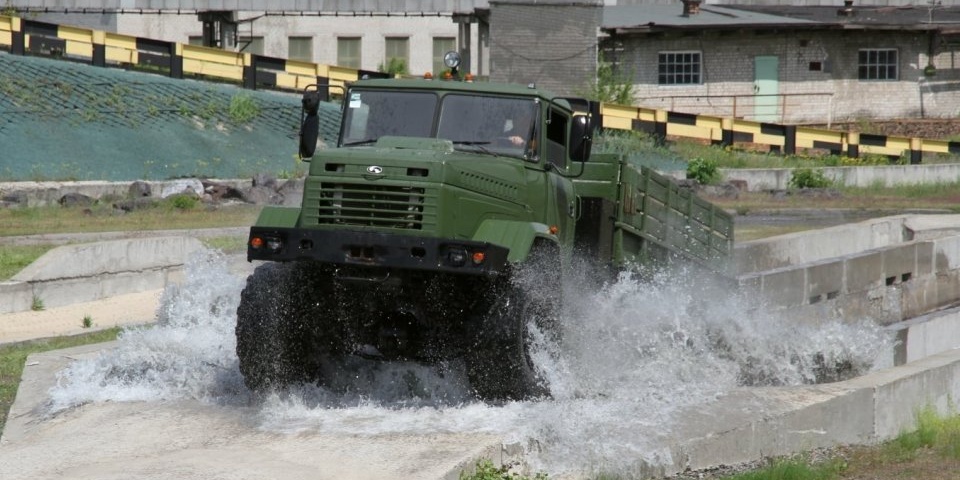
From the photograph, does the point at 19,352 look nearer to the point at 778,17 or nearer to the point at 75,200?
the point at 75,200

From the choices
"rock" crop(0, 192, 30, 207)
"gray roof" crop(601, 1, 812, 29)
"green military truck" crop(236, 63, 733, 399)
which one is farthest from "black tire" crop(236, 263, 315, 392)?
"gray roof" crop(601, 1, 812, 29)

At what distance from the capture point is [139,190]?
27844 millimetres

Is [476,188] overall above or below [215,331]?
above

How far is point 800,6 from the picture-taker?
52.5 meters

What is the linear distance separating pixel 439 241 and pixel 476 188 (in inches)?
28.4

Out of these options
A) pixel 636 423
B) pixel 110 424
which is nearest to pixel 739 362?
pixel 636 423

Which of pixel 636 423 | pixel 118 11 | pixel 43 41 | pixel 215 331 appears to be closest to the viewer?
pixel 636 423

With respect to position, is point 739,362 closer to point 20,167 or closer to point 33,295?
point 33,295

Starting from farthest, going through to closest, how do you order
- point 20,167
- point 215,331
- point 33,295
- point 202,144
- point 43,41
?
point 43,41 → point 202,144 → point 20,167 → point 33,295 → point 215,331

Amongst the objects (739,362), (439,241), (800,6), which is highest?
(800,6)

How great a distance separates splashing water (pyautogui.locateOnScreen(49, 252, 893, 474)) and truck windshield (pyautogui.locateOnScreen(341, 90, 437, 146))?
1.84m

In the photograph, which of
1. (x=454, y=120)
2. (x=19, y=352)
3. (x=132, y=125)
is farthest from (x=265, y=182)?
(x=454, y=120)

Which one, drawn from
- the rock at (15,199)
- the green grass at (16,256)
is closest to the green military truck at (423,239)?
the green grass at (16,256)

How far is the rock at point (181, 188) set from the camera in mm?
28047
